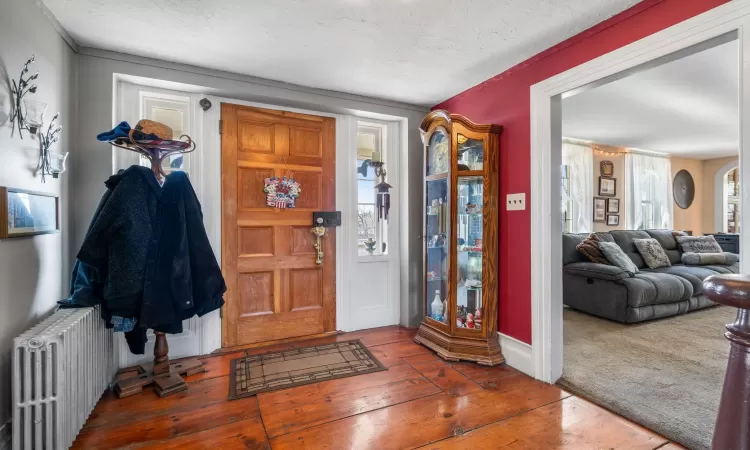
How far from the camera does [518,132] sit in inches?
99.2

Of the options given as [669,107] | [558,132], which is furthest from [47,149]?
[669,107]

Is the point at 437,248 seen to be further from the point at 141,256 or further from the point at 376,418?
the point at 141,256

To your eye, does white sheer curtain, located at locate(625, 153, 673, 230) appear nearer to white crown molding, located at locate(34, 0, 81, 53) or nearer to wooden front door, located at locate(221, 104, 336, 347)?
wooden front door, located at locate(221, 104, 336, 347)

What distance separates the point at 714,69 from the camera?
271 cm

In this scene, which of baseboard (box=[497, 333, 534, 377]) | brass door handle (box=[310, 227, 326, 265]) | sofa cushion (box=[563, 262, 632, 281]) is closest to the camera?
baseboard (box=[497, 333, 534, 377])

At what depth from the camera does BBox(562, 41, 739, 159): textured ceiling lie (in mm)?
2732

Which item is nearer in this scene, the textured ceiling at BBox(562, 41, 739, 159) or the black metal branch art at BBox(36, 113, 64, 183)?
the black metal branch art at BBox(36, 113, 64, 183)

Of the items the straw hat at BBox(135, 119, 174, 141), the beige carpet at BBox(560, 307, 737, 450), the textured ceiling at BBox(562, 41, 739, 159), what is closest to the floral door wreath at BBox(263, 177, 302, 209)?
the straw hat at BBox(135, 119, 174, 141)

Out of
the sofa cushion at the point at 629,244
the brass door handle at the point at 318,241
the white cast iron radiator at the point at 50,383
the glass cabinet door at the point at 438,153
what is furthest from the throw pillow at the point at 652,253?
the white cast iron radiator at the point at 50,383

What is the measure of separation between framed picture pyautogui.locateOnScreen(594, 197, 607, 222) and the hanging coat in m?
5.46

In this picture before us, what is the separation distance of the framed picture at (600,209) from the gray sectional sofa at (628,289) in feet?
3.34

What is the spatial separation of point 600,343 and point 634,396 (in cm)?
98

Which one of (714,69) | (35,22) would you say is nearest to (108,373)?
(35,22)

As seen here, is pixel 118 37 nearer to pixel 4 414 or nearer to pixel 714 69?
pixel 4 414
